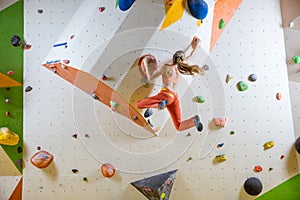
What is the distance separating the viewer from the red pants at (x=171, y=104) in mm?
2168

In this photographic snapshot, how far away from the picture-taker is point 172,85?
2.29m

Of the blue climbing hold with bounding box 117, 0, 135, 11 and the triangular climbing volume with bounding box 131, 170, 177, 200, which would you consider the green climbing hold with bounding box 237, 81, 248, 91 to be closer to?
the triangular climbing volume with bounding box 131, 170, 177, 200

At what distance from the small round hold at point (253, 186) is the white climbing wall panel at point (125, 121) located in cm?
5

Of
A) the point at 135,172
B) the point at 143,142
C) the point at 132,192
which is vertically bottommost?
the point at 132,192

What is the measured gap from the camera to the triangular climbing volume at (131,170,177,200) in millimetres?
2285

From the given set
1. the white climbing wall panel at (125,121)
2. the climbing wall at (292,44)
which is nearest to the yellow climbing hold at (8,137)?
the white climbing wall panel at (125,121)

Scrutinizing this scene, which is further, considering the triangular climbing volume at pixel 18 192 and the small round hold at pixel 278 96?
the small round hold at pixel 278 96

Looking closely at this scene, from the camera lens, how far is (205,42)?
2.37m

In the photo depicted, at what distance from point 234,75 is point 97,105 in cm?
111

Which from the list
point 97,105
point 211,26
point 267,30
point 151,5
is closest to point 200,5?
point 211,26

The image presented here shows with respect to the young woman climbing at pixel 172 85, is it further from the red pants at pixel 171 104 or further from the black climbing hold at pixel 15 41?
the black climbing hold at pixel 15 41

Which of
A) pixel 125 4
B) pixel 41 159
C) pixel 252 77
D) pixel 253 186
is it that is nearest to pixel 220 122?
pixel 252 77

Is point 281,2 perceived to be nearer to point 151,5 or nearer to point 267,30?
point 267,30

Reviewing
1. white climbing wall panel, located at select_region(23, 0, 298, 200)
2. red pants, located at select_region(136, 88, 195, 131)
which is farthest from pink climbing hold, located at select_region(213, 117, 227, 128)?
red pants, located at select_region(136, 88, 195, 131)
